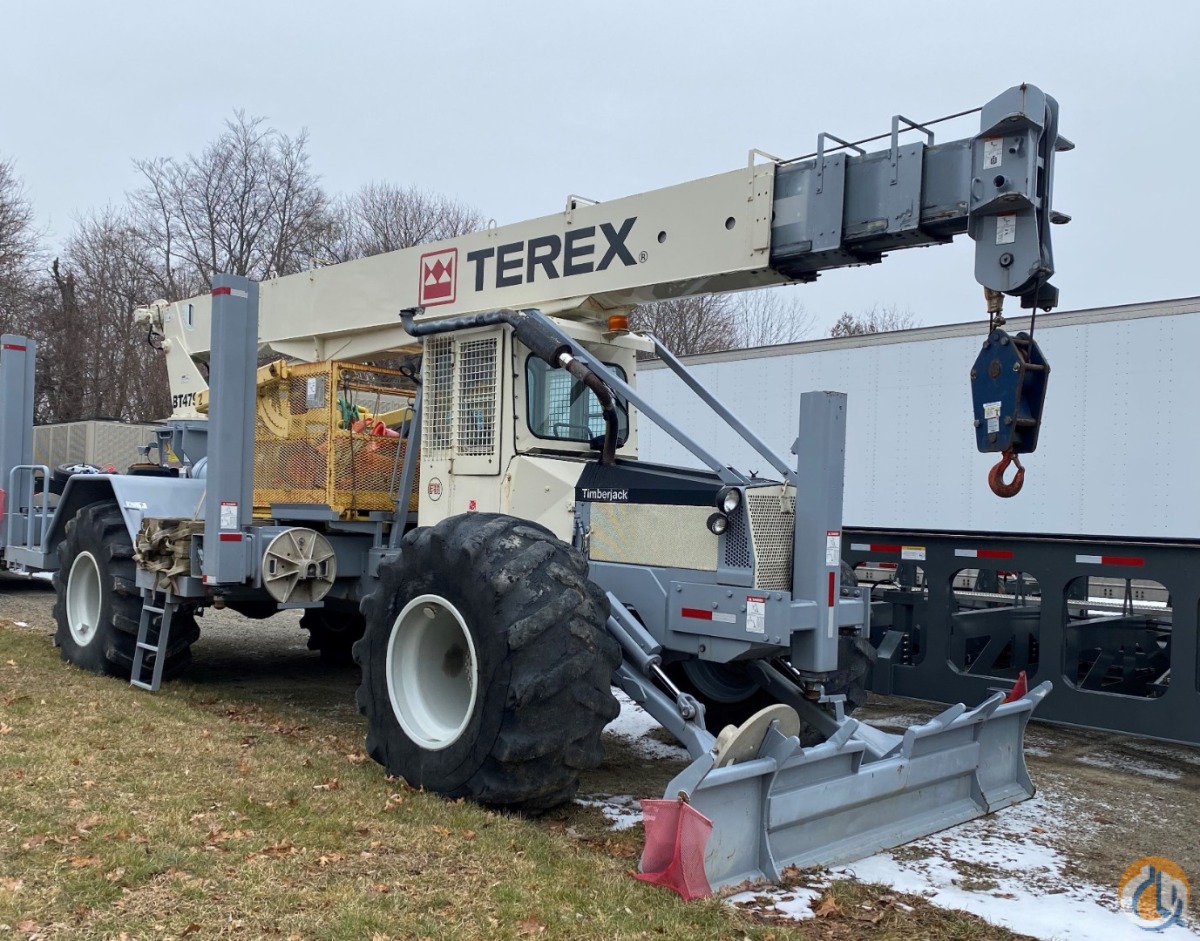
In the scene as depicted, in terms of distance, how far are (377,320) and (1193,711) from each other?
6.49m

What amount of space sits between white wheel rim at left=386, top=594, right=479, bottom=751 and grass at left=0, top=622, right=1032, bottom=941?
1.11ft

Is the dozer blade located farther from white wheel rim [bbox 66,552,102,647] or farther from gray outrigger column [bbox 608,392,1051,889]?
white wheel rim [bbox 66,552,102,647]

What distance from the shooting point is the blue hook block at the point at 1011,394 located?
16.7 ft

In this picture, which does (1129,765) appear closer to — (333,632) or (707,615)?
(707,615)

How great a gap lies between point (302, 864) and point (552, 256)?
3.63m

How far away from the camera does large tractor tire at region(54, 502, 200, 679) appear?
26.8 ft

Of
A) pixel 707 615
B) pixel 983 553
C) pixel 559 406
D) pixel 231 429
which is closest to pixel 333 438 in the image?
pixel 231 429

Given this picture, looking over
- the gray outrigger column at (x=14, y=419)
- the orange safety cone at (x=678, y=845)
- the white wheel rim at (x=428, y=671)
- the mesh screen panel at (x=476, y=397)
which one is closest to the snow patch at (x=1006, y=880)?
the orange safety cone at (x=678, y=845)

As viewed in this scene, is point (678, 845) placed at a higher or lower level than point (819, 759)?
lower

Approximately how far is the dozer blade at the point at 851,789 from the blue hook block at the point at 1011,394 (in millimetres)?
1465

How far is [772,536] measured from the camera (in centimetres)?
558

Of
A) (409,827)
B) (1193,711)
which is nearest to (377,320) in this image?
(409,827)

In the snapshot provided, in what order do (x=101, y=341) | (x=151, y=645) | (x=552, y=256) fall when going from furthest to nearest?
(x=101, y=341), (x=151, y=645), (x=552, y=256)

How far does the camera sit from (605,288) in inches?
247
